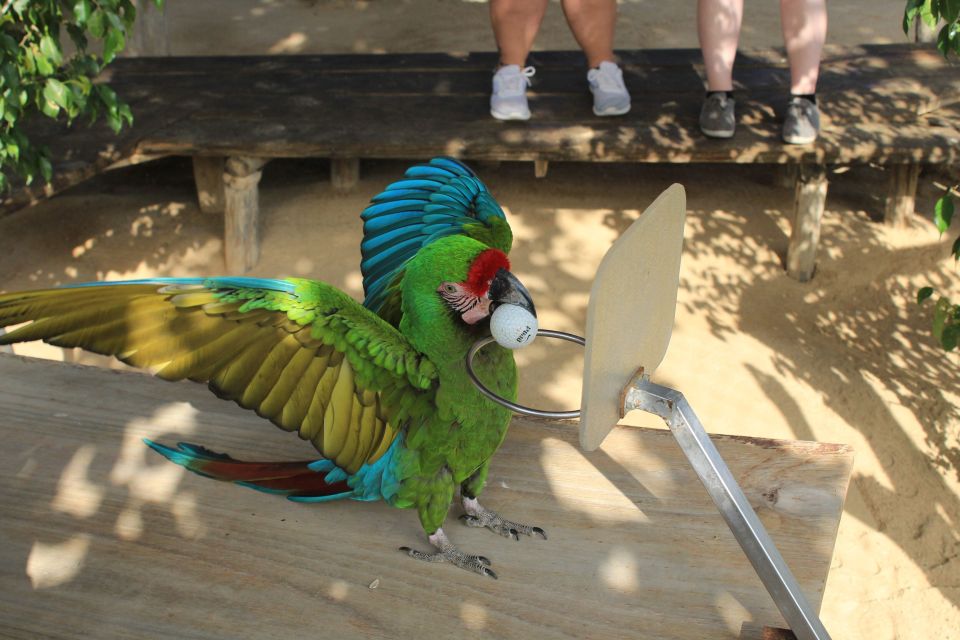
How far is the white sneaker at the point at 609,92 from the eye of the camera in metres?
3.84

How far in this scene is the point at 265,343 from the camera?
1.36 meters

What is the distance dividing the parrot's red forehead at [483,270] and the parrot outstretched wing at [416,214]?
0.33 meters

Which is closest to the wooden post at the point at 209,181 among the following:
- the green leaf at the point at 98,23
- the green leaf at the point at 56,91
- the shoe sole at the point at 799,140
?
the green leaf at the point at 56,91

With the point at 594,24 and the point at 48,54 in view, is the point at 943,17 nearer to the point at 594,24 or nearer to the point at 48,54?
the point at 48,54

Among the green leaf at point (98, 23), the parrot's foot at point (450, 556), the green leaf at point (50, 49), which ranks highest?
the green leaf at point (98, 23)

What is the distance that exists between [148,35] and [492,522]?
4762 mm

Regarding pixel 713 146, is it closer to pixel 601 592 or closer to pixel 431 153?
pixel 431 153

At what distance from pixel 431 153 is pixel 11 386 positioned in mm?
2103

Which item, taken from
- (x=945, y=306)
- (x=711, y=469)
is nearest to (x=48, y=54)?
(x=711, y=469)

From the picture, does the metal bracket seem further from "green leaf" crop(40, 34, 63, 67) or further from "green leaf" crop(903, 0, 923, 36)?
"green leaf" crop(40, 34, 63, 67)

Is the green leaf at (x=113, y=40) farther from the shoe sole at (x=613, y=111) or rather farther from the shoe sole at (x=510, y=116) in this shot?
the shoe sole at (x=613, y=111)

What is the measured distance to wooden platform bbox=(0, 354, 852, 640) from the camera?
1.43 metres

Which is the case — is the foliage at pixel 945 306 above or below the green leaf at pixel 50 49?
below

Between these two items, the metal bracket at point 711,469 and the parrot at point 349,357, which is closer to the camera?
the metal bracket at point 711,469
